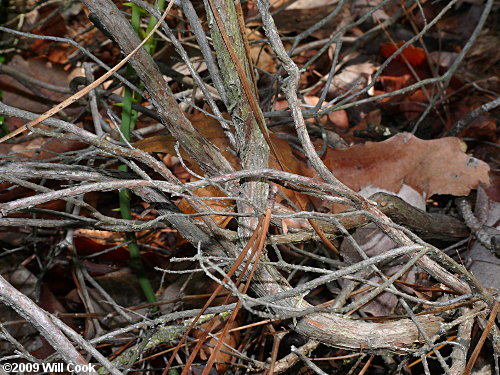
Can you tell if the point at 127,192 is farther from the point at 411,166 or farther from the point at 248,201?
the point at 411,166

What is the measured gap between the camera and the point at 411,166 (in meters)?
1.44

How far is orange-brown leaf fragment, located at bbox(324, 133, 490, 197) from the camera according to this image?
142cm

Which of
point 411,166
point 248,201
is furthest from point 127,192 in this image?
point 411,166

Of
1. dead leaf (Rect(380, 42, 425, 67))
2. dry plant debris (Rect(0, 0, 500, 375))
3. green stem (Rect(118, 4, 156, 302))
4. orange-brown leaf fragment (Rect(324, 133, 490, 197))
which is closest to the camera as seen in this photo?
dry plant debris (Rect(0, 0, 500, 375))

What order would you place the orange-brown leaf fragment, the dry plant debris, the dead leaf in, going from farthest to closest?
the dead leaf < the orange-brown leaf fragment < the dry plant debris

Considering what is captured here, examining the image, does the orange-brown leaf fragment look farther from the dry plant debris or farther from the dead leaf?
the dead leaf

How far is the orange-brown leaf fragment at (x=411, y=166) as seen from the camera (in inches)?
55.7

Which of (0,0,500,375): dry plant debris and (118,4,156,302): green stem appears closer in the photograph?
(0,0,500,375): dry plant debris

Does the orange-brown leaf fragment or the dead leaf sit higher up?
the dead leaf

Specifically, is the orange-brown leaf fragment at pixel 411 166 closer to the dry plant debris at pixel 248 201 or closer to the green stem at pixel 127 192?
the dry plant debris at pixel 248 201

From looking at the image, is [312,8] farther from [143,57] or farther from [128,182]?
[128,182]

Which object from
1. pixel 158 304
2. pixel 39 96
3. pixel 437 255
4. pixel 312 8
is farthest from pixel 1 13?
pixel 437 255

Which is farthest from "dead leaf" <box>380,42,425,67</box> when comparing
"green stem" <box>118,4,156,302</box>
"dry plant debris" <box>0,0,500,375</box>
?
"green stem" <box>118,4,156,302</box>

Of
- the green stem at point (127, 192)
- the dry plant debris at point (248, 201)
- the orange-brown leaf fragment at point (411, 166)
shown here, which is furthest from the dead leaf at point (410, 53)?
the green stem at point (127, 192)
